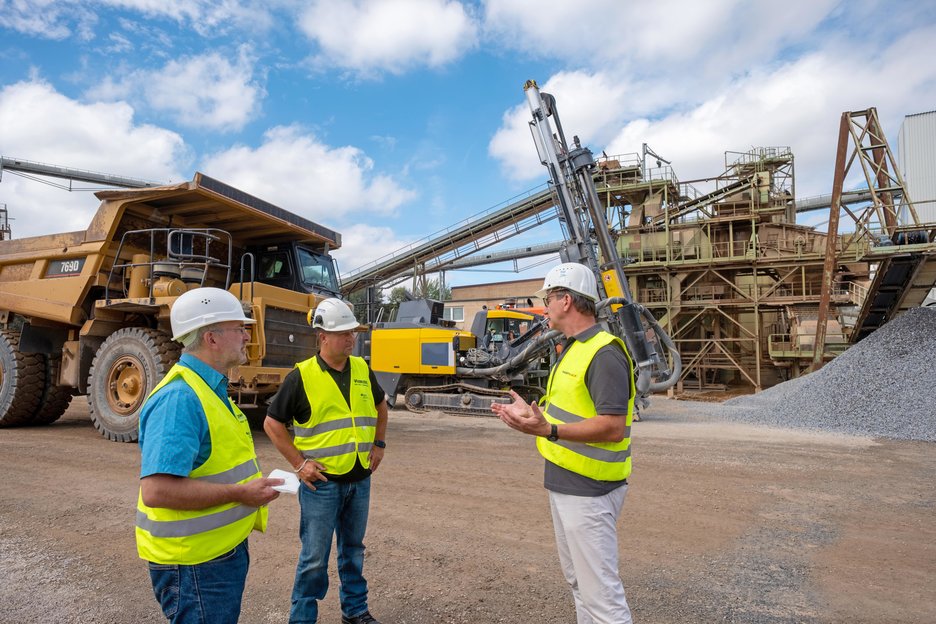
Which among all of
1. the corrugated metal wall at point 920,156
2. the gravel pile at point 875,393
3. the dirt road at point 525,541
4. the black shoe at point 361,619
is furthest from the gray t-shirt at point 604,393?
the corrugated metal wall at point 920,156

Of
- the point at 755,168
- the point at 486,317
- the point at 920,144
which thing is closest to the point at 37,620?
the point at 486,317

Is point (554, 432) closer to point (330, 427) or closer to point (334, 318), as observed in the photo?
point (330, 427)

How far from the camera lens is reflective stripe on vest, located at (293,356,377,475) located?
2912 millimetres

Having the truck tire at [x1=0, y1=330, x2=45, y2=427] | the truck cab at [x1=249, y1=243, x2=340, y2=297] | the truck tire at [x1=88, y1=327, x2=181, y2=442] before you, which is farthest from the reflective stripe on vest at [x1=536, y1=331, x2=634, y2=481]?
the truck tire at [x1=0, y1=330, x2=45, y2=427]

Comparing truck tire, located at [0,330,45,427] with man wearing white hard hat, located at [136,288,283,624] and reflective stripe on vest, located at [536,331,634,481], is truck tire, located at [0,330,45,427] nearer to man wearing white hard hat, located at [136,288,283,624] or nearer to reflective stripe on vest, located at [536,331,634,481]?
man wearing white hard hat, located at [136,288,283,624]

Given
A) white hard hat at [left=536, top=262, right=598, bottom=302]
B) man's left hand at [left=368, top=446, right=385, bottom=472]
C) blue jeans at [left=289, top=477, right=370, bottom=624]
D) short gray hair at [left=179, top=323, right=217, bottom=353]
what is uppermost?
white hard hat at [left=536, top=262, right=598, bottom=302]

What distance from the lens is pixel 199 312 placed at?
2.06 metres

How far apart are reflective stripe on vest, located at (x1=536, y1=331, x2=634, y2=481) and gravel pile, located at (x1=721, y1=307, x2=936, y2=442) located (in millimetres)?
9183

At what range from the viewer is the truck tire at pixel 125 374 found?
7.45 meters

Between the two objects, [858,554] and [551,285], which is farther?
[858,554]

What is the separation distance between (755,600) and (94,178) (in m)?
43.8

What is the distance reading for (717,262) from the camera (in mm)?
19109

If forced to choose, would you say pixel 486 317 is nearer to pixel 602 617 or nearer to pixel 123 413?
pixel 123 413

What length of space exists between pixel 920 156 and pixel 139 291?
2966cm
